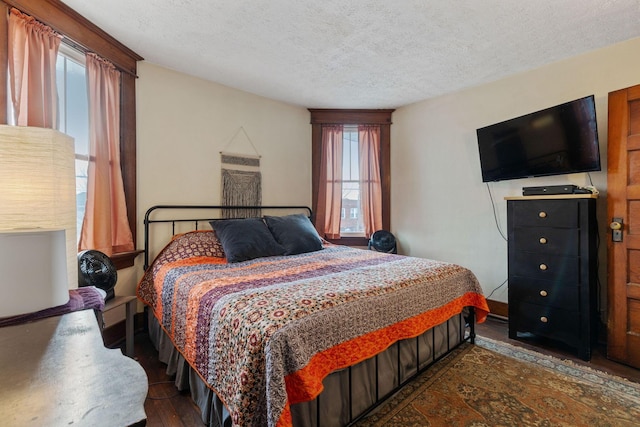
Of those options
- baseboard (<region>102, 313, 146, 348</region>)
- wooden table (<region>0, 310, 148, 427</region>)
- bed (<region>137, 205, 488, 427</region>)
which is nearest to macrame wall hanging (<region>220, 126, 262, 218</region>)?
bed (<region>137, 205, 488, 427</region>)

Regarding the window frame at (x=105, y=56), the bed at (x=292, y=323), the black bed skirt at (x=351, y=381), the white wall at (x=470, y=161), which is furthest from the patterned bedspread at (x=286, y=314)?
the white wall at (x=470, y=161)

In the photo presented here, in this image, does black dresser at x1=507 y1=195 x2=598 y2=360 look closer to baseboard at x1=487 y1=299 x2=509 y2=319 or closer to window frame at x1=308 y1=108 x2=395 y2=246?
baseboard at x1=487 y1=299 x2=509 y2=319

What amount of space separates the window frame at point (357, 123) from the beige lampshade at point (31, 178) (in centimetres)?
291

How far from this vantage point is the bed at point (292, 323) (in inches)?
46.1

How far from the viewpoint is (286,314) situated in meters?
1.25

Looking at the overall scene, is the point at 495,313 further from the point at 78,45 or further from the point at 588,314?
the point at 78,45

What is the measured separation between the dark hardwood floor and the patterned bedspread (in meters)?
0.32

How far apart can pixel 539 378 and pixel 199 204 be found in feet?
10.5

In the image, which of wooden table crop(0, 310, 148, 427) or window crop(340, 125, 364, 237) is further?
window crop(340, 125, 364, 237)

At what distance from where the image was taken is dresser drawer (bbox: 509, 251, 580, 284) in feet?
7.23

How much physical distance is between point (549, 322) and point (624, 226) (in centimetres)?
90

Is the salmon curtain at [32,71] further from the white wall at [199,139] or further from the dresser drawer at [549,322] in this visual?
the dresser drawer at [549,322]

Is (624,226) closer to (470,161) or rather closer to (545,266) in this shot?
(545,266)

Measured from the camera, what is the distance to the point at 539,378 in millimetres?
1929
